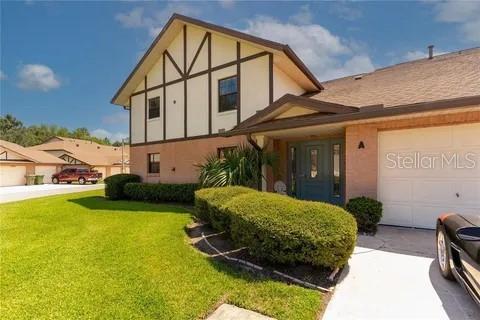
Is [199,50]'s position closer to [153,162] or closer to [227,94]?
[227,94]

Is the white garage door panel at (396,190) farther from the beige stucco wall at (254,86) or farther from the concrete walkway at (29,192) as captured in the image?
the concrete walkway at (29,192)

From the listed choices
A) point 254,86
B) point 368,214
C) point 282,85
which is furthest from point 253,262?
point 282,85

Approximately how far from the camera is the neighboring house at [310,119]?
6656 millimetres

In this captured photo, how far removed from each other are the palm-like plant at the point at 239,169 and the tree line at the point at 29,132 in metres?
72.0

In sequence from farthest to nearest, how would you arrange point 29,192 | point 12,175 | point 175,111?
1. point 12,175
2. point 29,192
3. point 175,111

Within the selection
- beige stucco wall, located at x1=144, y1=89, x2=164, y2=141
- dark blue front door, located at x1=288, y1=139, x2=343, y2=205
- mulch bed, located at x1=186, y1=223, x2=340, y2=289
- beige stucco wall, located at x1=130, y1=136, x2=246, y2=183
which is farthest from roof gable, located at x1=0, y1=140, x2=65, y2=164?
mulch bed, located at x1=186, y1=223, x2=340, y2=289

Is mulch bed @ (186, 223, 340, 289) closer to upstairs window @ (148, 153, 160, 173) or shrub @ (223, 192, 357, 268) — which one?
shrub @ (223, 192, 357, 268)

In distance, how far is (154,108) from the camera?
52.3 feet

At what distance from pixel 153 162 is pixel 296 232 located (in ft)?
43.2

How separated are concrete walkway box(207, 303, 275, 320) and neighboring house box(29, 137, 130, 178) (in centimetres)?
4091

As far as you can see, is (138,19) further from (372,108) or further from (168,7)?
(372,108)

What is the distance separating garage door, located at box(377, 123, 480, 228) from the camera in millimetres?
6453

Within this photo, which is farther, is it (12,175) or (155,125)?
(12,175)

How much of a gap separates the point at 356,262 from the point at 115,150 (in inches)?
2220
